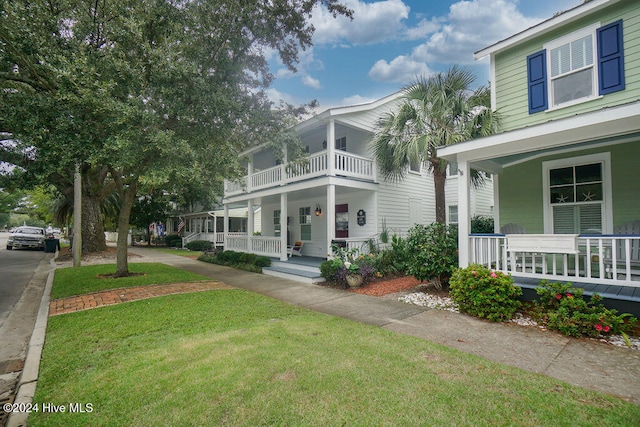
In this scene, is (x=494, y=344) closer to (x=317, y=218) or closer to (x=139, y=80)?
(x=139, y=80)

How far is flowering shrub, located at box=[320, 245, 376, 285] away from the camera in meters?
8.89

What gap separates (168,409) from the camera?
108 inches

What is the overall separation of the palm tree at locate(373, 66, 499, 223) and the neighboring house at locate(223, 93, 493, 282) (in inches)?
74.2

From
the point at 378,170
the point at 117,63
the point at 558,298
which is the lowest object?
the point at 558,298

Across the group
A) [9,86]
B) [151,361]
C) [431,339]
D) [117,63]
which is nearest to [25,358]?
[151,361]

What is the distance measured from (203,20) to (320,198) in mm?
8202

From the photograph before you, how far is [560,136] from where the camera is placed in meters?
5.56

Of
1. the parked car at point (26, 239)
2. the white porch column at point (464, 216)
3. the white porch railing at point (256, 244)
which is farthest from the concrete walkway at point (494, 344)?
the parked car at point (26, 239)

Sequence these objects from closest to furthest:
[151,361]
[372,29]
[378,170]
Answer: [151,361] → [378,170] → [372,29]

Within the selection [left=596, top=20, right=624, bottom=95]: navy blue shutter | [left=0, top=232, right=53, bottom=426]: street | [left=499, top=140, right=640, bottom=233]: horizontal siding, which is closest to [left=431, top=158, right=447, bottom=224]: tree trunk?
[left=499, top=140, right=640, bottom=233]: horizontal siding

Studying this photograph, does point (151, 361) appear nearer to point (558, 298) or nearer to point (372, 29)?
point (558, 298)

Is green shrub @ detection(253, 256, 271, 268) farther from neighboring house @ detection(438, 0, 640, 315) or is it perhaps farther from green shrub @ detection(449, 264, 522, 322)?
green shrub @ detection(449, 264, 522, 322)

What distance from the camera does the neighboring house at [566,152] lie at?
223 inches

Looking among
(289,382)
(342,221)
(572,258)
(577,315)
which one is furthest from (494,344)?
(342,221)
